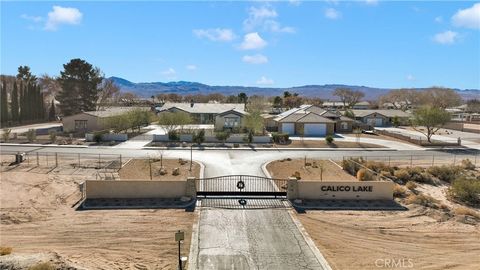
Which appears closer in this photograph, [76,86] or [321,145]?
[321,145]

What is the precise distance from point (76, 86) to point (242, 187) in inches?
2327

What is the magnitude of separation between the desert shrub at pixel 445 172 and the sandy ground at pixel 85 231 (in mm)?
20753

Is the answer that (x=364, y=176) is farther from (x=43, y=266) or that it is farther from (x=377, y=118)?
(x=377, y=118)

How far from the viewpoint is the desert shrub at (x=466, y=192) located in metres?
25.0

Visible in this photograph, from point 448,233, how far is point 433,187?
33.3 feet

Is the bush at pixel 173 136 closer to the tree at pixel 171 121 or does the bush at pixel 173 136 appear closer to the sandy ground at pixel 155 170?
the tree at pixel 171 121

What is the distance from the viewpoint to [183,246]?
1655 cm

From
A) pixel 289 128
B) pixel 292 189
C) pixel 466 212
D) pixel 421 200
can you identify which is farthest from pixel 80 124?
pixel 466 212

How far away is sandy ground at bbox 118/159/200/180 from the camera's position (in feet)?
94.3

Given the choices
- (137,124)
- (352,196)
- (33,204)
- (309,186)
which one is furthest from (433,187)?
(137,124)

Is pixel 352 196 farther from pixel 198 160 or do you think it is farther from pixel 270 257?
pixel 198 160

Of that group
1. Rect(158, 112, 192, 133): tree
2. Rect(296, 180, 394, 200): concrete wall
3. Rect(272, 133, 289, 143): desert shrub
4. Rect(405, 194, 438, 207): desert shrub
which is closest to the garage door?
Rect(272, 133, 289, 143): desert shrub

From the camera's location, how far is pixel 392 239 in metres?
18.2

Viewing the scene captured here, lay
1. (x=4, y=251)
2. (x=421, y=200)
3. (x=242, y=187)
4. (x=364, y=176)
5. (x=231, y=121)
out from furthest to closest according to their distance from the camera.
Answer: (x=231, y=121), (x=364, y=176), (x=242, y=187), (x=421, y=200), (x=4, y=251)
